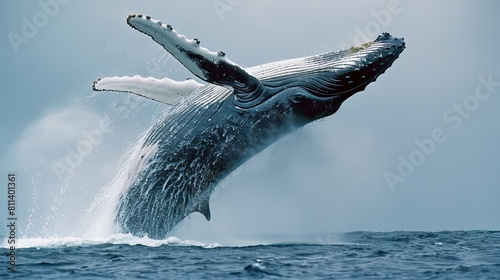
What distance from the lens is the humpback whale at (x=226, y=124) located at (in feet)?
33.6

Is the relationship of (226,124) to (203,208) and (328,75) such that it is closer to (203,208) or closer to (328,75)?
(203,208)

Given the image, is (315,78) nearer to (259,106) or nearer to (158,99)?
(259,106)

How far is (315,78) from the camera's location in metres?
10.5

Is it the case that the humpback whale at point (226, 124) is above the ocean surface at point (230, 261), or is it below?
above

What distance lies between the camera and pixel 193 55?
9.41 m

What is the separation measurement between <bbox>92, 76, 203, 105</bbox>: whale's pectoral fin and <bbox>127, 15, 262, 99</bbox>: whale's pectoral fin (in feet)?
5.05

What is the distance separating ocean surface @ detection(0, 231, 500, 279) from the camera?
7.10 metres

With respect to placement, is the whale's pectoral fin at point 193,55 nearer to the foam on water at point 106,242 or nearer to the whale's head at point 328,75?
the whale's head at point 328,75

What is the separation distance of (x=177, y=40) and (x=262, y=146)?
244cm

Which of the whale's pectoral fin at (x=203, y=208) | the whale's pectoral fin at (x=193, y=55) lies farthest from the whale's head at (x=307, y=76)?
the whale's pectoral fin at (x=203, y=208)

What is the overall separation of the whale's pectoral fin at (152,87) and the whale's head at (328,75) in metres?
1.40

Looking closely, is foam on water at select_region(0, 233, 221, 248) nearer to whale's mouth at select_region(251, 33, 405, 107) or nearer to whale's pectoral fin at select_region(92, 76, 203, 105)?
whale's pectoral fin at select_region(92, 76, 203, 105)

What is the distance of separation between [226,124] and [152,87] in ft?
6.61

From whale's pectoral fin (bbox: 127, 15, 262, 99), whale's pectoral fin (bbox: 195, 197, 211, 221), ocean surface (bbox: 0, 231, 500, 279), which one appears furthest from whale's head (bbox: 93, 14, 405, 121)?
ocean surface (bbox: 0, 231, 500, 279)
